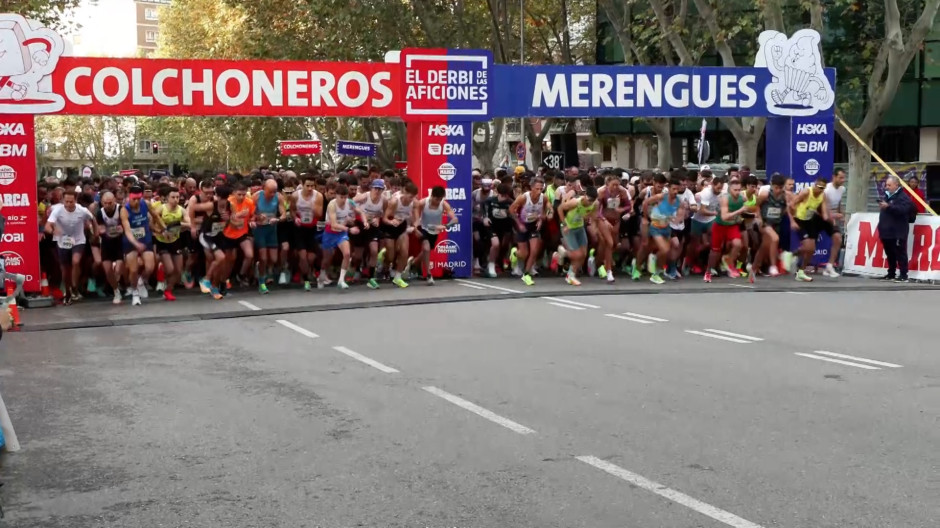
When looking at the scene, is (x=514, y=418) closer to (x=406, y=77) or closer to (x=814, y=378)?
(x=814, y=378)

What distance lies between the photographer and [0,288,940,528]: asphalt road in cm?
622

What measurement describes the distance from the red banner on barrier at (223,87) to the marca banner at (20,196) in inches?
30.7

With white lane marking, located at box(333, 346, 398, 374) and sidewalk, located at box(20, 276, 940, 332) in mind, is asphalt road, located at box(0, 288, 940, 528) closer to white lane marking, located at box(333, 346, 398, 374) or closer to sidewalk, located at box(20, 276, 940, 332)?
white lane marking, located at box(333, 346, 398, 374)

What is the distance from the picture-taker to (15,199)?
17094 mm

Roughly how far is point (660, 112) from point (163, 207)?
8364mm

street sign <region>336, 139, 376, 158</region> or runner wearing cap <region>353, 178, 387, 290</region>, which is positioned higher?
street sign <region>336, 139, 376, 158</region>

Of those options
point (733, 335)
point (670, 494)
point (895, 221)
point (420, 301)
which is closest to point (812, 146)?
point (895, 221)

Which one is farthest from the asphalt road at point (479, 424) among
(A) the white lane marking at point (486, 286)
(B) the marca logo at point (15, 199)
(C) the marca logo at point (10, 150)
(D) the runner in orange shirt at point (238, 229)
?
(C) the marca logo at point (10, 150)

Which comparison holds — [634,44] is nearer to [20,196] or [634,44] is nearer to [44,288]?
[20,196]

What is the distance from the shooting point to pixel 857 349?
11.7 metres

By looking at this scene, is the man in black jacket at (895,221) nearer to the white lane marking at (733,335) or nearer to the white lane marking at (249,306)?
the white lane marking at (733,335)

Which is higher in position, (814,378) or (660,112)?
(660,112)

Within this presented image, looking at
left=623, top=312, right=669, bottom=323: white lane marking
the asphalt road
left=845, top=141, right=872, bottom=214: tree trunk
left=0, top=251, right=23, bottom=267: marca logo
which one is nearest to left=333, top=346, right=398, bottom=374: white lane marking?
the asphalt road

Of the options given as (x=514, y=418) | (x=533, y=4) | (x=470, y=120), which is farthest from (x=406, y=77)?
(x=533, y=4)
